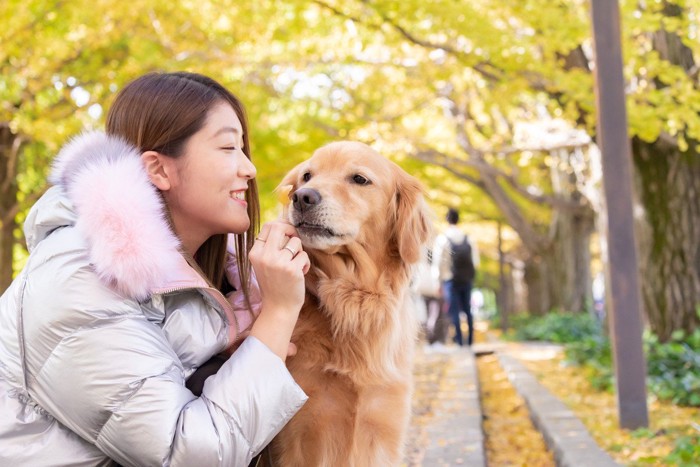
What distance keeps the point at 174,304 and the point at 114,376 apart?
14.5 inches

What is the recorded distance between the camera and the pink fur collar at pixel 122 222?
76.9 inches

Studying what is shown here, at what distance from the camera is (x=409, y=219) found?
310 cm

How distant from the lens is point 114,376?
187 cm

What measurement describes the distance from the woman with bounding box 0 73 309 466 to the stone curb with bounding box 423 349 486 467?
2635 millimetres

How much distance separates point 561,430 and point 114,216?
4031mm

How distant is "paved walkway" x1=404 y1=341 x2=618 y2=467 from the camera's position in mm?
4574

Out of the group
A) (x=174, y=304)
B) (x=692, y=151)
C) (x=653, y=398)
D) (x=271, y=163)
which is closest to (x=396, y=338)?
(x=174, y=304)

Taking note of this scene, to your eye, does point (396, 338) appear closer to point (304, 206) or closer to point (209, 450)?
point (304, 206)

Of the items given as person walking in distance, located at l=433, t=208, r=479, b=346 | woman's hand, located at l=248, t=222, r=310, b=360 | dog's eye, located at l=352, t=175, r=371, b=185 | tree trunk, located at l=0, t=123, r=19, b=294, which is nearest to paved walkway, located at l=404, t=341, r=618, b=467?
dog's eye, located at l=352, t=175, r=371, b=185

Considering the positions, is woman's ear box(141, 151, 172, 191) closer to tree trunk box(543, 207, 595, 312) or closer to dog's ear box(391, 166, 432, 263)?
dog's ear box(391, 166, 432, 263)

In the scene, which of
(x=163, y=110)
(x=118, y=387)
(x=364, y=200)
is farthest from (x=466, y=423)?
(x=118, y=387)

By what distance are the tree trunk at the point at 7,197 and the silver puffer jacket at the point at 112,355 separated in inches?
372

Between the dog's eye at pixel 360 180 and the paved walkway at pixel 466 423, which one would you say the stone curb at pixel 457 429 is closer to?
the paved walkway at pixel 466 423

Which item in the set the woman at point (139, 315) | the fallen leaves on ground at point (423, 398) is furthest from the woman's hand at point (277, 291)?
the fallen leaves on ground at point (423, 398)
